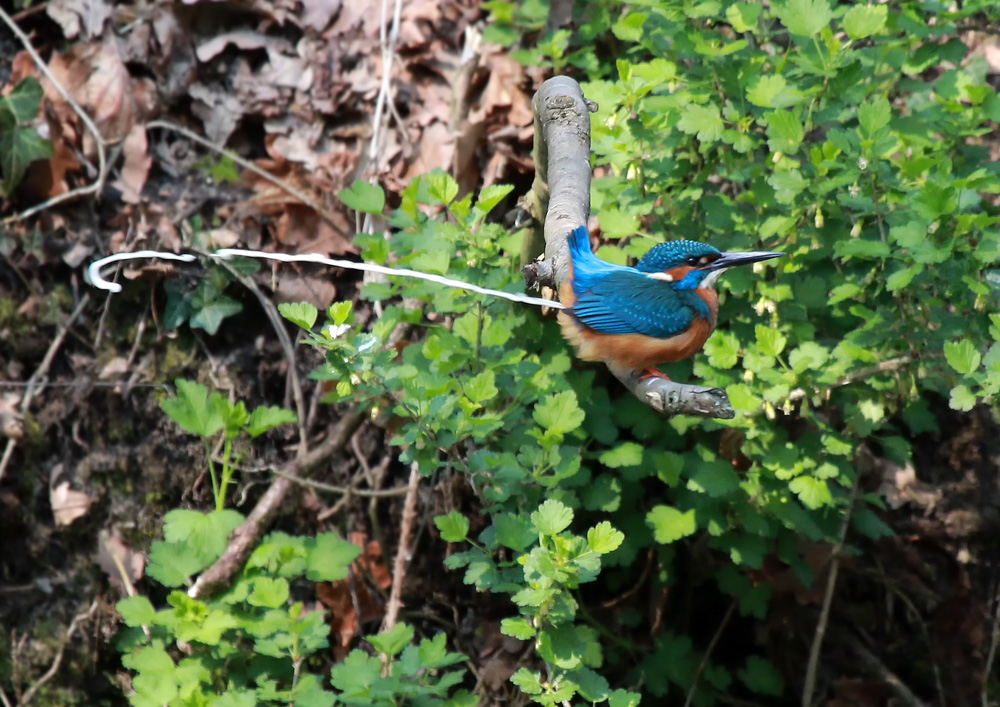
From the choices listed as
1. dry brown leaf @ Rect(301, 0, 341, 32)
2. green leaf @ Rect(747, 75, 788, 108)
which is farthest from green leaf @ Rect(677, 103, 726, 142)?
dry brown leaf @ Rect(301, 0, 341, 32)

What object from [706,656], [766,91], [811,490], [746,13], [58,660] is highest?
[746,13]

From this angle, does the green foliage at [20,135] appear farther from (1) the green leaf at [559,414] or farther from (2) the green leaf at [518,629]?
(2) the green leaf at [518,629]

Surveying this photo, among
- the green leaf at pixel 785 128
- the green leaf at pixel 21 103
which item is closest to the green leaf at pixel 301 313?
A: the green leaf at pixel 785 128

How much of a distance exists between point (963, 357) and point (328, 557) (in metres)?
1.92

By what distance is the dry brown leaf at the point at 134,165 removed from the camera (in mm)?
4117

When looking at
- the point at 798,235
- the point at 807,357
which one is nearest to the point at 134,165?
the point at 798,235

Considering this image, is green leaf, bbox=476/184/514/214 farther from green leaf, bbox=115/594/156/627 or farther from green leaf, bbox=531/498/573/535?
green leaf, bbox=115/594/156/627

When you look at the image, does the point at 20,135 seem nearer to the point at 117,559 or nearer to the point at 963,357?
the point at 117,559

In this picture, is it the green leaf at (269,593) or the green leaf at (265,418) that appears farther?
the green leaf at (265,418)

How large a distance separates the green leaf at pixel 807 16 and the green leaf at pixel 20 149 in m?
3.11

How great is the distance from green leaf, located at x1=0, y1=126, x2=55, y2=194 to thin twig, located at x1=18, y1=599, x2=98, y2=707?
183 centimetres

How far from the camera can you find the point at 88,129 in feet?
13.7

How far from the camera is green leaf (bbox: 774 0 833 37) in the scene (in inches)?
96.0

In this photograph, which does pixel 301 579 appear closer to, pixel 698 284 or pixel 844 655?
pixel 698 284
